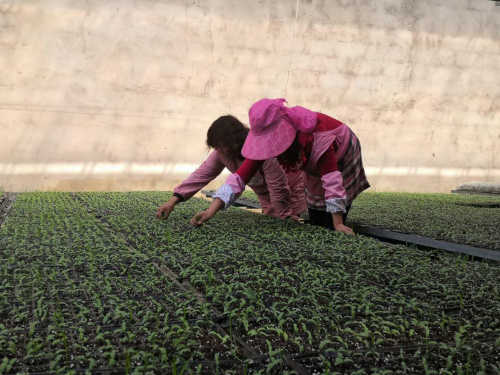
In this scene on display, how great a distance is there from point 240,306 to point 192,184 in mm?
1772

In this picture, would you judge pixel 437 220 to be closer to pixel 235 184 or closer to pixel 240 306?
pixel 235 184

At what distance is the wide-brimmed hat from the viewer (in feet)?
7.75

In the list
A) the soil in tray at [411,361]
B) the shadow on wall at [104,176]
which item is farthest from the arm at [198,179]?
the shadow on wall at [104,176]

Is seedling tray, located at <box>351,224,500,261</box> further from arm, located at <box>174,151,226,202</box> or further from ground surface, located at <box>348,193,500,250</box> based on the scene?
arm, located at <box>174,151,226,202</box>

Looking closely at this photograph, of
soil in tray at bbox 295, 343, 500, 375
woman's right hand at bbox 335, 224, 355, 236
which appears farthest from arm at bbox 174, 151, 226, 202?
soil in tray at bbox 295, 343, 500, 375

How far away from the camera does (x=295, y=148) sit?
253cm

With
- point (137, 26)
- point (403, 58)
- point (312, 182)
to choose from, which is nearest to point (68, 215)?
point (312, 182)

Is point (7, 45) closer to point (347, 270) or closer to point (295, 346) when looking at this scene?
point (347, 270)

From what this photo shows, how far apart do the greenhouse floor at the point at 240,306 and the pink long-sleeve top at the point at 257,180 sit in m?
0.60

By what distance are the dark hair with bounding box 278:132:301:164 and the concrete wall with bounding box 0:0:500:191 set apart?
15.1 feet

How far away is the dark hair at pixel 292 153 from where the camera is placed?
2.52 m

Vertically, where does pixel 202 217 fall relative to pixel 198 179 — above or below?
below

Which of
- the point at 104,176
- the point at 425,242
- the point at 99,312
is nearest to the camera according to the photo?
the point at 99,312

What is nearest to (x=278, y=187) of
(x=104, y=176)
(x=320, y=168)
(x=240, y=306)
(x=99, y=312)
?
(x=320, y=168)
